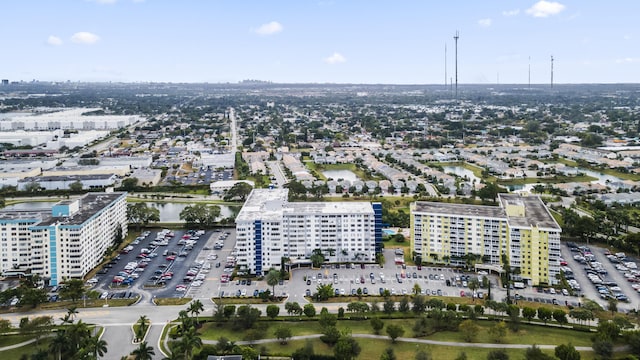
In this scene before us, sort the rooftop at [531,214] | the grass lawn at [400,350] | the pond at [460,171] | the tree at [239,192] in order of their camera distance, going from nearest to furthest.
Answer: the grass lawn at [400,350]
the rooftop at [531,214]
the tree at [239,192]
the pond at [460,171]

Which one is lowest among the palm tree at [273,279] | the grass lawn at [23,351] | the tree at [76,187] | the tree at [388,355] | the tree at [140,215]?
the grass lawn at [23,351]

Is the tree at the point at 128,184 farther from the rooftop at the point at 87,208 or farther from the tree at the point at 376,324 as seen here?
the tree at the point at 376,324

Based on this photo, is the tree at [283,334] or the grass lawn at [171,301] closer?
the tree at [283,334]

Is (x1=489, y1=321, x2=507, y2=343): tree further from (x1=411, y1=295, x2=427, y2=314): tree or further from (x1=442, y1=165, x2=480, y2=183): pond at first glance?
(x1=442, y1=165, x2=480, y2=183): pond

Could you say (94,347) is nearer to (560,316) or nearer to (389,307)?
(389,307)

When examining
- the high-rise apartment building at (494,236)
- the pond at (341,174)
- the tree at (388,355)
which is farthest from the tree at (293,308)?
the pond at (341,174)

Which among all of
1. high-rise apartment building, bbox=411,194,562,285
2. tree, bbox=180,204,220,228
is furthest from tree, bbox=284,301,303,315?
tree, bbox=180,204,220,228
